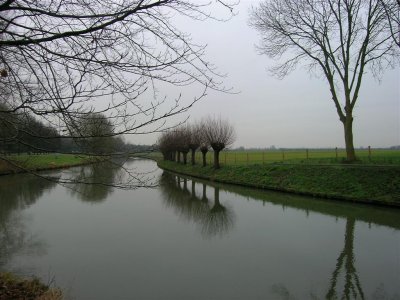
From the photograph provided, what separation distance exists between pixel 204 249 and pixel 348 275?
3.42 metres

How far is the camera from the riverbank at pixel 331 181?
1626 cm

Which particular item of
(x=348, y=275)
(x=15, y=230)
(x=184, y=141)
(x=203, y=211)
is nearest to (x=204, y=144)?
(x=184, y=141)

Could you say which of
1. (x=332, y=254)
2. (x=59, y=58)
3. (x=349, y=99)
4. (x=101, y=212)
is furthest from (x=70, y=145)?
(x=349, y=99)

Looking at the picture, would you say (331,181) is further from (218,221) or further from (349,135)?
(218,221)

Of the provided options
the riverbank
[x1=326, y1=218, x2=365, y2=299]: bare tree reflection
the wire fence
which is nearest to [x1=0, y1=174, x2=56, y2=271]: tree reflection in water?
[x1=326, y1=218, x2=365, y2=299]: bare tree reflection

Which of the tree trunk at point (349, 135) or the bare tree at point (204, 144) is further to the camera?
the bare tree at point (204, 144)

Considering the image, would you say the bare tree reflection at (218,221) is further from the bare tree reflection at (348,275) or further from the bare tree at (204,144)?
the bare tree at (204,144)

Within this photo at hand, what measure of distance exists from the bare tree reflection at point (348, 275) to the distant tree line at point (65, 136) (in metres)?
4.54

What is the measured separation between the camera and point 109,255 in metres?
8.91

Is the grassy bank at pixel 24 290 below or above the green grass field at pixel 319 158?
below

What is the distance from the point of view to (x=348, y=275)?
23.6 feet

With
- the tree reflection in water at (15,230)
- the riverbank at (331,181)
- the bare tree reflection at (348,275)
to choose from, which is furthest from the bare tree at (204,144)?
the bare tree reflection at (348,275)

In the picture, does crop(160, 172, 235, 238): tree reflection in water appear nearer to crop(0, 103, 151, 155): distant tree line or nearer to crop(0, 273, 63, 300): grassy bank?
crop(0, 273, 63, 300): grassy bank

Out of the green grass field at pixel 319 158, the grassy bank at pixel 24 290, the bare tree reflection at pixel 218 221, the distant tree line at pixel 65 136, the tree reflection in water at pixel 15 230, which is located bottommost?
the bare tree reflection at pixel 218 221
